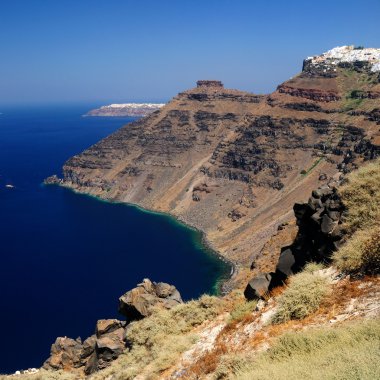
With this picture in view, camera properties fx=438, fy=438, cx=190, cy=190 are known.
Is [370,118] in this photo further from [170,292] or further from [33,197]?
[33,197]

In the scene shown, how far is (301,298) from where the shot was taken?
15.3 metres

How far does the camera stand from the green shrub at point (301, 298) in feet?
48.8

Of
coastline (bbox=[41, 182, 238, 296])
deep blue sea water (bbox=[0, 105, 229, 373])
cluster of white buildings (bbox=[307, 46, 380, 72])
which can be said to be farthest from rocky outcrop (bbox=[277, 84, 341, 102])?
deep blue sea water (bbox=[0, 105, 229, 373])

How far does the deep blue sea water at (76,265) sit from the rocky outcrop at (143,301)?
4172cm

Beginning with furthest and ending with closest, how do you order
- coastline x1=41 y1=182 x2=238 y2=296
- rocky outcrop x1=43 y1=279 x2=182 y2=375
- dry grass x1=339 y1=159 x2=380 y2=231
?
coastline x1=41 y1=182 x2=238 y2=296 → rocky outcrop x1=43 y1=279 x2=182 y2=375 → dry grass x1=339 y1=159 x2=380 y2=231

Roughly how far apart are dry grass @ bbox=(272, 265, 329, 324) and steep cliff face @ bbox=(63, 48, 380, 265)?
89.8m

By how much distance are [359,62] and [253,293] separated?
157922mm

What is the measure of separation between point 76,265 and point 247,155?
72462 mm

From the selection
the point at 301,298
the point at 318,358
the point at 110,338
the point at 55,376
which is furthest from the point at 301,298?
the point at 55,376

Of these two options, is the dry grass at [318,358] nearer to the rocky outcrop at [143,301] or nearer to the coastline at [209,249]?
the rocky outcrop at [143,301]

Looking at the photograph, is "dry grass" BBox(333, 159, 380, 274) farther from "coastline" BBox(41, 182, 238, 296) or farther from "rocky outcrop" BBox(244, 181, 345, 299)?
"coastline" BBox(41, 182, 238, 296)

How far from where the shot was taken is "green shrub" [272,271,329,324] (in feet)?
48.8

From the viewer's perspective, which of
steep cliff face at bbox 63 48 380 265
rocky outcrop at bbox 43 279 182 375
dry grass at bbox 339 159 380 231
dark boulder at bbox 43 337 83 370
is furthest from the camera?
steep cliff face at bbox 63 48 380 265

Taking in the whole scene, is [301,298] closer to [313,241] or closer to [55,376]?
[313,241]
